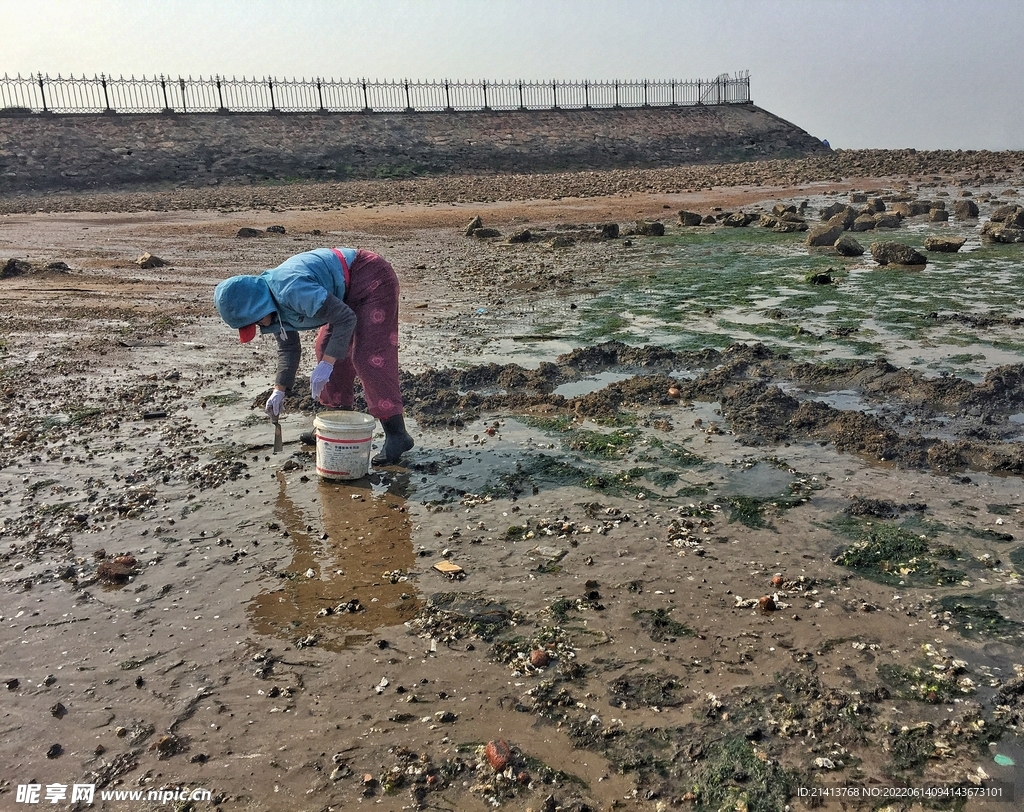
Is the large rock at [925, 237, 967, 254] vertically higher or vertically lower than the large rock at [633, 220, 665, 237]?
lower

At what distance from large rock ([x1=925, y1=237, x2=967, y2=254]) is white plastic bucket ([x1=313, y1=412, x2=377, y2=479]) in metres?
11.2

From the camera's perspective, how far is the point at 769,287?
11148 mm

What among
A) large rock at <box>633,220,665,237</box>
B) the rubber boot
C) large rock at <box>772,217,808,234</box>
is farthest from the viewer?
large rock at <box>633,220,665,237</box>

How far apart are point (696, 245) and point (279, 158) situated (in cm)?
2592

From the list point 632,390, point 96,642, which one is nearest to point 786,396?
point 632,390

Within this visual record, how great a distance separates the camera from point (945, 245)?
13.3m

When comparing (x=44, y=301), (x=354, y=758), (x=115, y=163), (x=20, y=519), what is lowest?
(x=354, y=758)

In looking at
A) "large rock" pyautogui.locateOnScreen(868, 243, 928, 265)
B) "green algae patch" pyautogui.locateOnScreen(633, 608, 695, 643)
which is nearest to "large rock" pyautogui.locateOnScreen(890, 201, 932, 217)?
"large rock" pyautogui.locateOnScreen(868, 243, 928, 265)

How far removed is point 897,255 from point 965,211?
710cm

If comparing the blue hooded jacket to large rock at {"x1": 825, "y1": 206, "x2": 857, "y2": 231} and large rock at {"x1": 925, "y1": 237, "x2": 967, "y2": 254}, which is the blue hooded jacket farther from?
large rock at {"x1": 825, "y1": 206, "x2": 857, "y2": 231}

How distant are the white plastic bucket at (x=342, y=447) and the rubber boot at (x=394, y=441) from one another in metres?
0.21

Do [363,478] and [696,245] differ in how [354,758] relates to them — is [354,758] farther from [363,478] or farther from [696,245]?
[696,245]

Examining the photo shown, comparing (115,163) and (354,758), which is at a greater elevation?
(115,163)

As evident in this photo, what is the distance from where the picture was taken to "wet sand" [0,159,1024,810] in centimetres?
303
